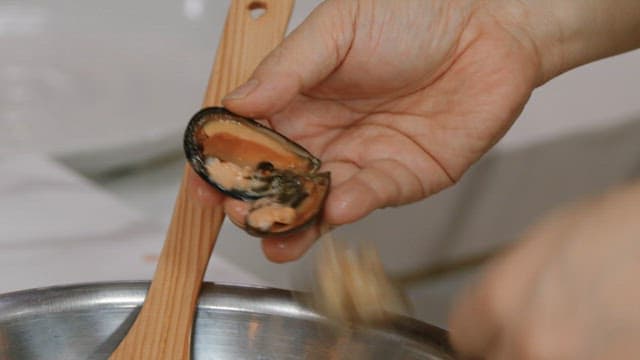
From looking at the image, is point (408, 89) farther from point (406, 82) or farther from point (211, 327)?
point (211, 327)

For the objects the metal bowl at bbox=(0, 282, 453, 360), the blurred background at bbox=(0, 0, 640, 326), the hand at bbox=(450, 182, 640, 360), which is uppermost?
the hand at bbox=(450, 182, 640, 360)

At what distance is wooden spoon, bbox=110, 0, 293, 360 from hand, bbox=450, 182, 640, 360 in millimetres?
233

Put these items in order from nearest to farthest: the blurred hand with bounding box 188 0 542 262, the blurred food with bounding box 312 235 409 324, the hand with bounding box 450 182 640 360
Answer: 1. the hand with bounding box 450 182 640 360
2. the blurred food with bounding box 312 235 409 324
3. the blurred hand with bounding box 188 0 542 262

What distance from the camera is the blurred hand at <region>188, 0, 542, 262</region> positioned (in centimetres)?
73

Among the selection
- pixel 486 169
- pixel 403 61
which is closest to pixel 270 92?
pixel 403 61

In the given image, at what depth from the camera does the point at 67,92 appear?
3.94 ft

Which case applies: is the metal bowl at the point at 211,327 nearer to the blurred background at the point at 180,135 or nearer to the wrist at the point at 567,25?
the wrist at the point at 567,25

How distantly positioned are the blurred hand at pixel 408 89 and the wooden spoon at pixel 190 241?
3cm

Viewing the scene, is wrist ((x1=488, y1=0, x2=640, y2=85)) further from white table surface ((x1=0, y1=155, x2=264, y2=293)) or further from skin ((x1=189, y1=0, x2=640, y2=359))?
white table surface ((x1=0, y1=155, x2=264, y2=293))

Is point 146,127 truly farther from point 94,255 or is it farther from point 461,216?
point 94,255

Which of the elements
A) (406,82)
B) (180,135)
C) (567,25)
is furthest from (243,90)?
(180,135)

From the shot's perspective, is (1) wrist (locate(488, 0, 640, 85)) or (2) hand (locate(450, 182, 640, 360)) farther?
(1) wrist (locate(488, 0, 640, 85))

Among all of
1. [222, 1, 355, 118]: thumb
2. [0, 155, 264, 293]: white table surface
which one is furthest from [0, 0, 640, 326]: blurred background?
[222, 1, 355, 118]: thumb

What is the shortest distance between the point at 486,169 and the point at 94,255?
0.50 m
